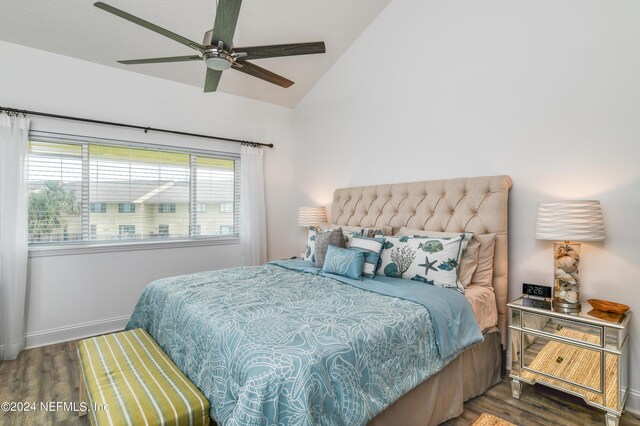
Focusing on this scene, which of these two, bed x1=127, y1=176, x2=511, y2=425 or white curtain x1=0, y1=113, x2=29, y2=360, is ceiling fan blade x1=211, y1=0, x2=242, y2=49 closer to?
bed x1=127, y1=176, x2=511, y2=425

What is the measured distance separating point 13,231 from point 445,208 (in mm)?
3650

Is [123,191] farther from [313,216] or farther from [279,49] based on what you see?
[279,49]

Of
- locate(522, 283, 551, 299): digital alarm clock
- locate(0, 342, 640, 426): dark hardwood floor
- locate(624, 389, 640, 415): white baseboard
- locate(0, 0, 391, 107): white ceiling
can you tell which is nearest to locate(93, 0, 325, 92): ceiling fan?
locate(0, 0, 391, 107): white ceiling

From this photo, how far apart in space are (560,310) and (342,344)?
1.47m

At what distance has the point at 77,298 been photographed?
3.04 meters

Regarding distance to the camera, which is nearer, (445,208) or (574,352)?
(574,352)

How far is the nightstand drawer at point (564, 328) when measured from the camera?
175 cm

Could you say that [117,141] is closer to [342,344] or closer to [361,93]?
[361,93]

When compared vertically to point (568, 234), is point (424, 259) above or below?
below

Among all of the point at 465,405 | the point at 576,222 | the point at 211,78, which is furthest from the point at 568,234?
the point at 211,78

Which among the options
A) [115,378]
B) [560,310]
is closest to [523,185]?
[560,310]

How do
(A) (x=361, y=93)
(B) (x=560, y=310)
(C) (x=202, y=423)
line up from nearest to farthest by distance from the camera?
(C) (x=202, y=423) < (B) (x=560, y=310) < (A) (x=361, y=93)

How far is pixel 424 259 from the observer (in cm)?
224

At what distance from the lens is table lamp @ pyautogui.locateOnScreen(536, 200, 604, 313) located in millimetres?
1830
